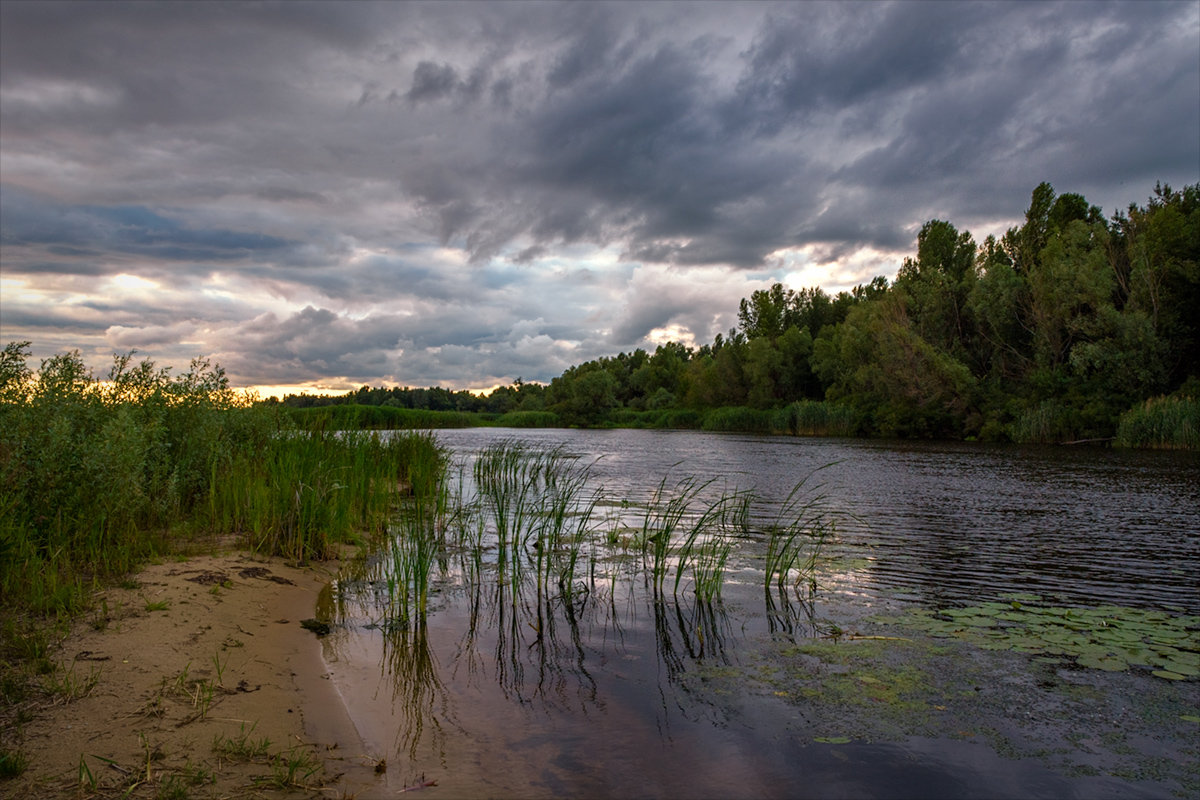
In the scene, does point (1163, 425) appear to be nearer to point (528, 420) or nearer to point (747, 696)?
point (747, 696)

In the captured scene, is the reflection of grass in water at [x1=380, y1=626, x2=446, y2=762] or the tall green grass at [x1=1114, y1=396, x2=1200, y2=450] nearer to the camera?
the reflection of grass in water at [x1=380, y1=626, x2=446, y2=762]

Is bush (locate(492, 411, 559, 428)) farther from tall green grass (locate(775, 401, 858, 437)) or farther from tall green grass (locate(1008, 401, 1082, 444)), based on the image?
tall green grass (locate(1008, 401, 1082, 444))

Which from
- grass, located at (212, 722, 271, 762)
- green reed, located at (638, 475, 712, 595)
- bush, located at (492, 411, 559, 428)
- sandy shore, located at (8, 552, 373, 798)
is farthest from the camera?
bush, located at (492, 411, 559, 428)

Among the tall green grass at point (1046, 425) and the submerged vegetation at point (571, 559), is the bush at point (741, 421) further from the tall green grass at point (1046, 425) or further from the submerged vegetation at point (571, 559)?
the submerged vegetation at point (571, 559)

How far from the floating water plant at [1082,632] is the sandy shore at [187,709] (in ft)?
19.1

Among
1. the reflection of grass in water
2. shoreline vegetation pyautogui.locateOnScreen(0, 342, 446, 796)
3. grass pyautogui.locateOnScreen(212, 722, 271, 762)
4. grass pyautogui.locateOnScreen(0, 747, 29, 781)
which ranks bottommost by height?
the reflection of grass in water

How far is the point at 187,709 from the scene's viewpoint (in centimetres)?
404

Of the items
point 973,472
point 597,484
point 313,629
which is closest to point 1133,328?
point 973,472

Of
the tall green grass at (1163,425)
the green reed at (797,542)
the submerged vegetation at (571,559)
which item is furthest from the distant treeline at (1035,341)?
the submerged vegetation at (571,559)

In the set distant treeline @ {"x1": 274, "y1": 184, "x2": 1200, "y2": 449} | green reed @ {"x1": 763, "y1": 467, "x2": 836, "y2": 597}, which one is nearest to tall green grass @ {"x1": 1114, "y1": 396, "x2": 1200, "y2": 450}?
distant treeline @ {"x1": 274, "y1": 184, "x2": 1200, "y2": 449}

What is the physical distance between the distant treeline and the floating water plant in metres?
34.6

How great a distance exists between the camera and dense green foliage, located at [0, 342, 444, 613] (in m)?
5.74

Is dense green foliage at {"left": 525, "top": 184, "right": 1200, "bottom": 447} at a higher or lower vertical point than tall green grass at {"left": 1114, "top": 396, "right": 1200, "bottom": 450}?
higher

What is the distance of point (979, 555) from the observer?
36.2 ft
